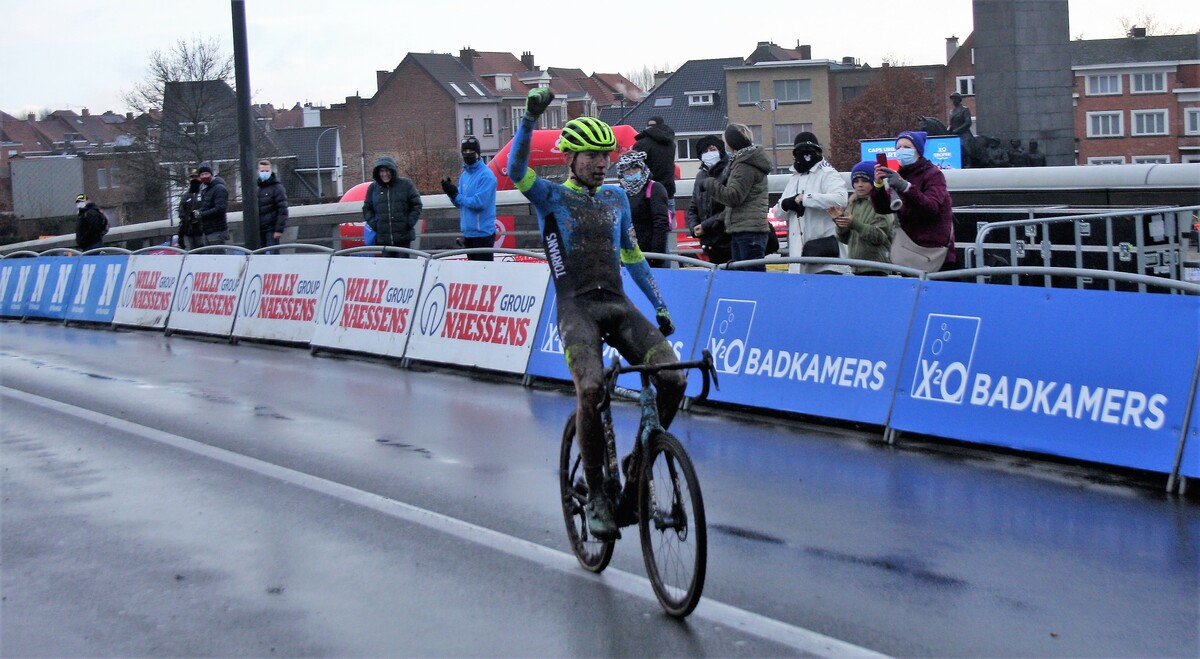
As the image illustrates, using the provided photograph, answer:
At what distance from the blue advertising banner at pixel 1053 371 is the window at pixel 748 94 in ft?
326

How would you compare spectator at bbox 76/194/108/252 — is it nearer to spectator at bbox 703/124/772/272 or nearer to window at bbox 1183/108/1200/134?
spectator at bbox 703/124/772/272

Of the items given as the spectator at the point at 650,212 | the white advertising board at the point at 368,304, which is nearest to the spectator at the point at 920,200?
the spectator at the point at 650,212

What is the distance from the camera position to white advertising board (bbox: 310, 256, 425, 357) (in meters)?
14.5

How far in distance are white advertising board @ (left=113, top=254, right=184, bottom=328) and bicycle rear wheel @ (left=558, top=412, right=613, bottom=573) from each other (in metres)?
13.9

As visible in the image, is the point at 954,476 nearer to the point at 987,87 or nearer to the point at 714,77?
the point at 987,87

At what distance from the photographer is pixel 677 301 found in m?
11.5

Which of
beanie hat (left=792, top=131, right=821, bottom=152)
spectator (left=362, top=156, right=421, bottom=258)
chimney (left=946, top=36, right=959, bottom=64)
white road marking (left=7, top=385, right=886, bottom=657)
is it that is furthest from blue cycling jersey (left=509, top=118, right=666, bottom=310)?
chimney (left=946, top=36, right=959, bottom=64)

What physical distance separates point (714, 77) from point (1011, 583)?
359 feet

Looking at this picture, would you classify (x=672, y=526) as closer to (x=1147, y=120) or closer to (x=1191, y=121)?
(x=1147, y=120)

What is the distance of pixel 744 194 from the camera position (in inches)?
480

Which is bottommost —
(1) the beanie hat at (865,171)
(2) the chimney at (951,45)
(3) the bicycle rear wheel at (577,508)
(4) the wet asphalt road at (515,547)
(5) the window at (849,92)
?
(4) the wet asphalt road at (515,547)

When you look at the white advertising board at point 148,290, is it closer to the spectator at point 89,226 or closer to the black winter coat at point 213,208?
the black winter coat at point 213,208

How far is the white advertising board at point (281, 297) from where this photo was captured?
53.1 ft

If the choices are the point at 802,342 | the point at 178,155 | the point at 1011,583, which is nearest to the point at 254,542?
the point at 1011,583
